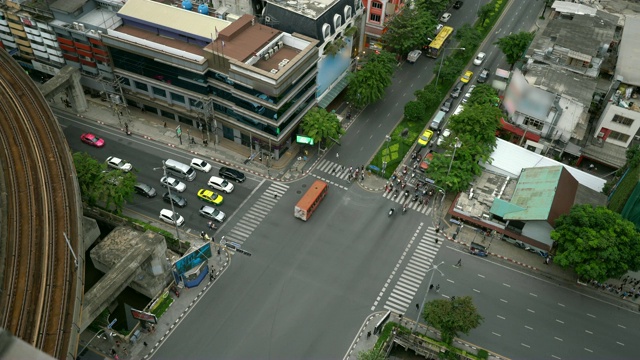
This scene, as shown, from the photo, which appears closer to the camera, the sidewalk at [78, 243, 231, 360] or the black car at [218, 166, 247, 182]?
the sidewalk at [78, 243, 231, 360]

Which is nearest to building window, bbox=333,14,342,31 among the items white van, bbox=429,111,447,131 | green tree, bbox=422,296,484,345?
white van, bbox=429,111,447,131

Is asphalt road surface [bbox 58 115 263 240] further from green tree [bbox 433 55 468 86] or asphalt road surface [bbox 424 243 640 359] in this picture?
green tree [bbox 433 55 468 86]

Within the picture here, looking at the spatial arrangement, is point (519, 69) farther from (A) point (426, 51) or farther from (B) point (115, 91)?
(B) point (115, 91)

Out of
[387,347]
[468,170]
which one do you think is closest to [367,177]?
[468,170]

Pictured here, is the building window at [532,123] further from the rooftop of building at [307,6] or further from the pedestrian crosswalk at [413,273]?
the rooftop of building at [307,6]

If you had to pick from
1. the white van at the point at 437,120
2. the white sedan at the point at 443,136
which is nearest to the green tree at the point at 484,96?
the white van at the point at 437,120

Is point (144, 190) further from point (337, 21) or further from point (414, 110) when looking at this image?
point (414, 110)

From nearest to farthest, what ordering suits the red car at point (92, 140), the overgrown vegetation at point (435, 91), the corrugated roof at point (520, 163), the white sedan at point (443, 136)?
the corrugated roof at point (520, 163)
the white sedan at point (443, 136)
the red car at point (92, 140)
the overgrown vegetation at point (435, 91)
